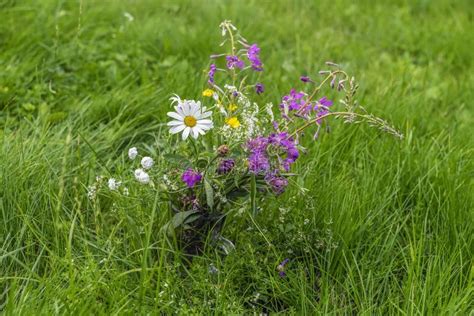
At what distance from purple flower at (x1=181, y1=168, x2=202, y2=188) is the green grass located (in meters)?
0.17

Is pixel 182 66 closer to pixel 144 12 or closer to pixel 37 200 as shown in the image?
pixel 144 12

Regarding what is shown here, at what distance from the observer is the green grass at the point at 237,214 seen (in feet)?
7.43

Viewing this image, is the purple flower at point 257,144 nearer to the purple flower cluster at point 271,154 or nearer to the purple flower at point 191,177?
the purple flower cluster at point 271,154

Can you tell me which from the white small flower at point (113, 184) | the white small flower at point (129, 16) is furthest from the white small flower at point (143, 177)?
the white small flower at point (129, 16)

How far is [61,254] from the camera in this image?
7.84 feet

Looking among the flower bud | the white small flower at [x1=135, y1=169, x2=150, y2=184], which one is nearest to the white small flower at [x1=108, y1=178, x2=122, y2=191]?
the white small flower at [x1=135, y1=169, x2=150, y2=184]

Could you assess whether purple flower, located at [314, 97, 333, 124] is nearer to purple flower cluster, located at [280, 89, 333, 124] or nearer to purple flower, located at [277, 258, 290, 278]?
purple flower cluster, located at [280, 89, 333, 124]

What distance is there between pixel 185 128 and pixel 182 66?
157cm

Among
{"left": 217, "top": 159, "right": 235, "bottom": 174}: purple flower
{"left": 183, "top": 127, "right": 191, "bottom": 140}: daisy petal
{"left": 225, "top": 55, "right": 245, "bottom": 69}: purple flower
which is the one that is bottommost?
{"left": 217, "top": 159, "right": 235, "bottom": 174}: purple flower

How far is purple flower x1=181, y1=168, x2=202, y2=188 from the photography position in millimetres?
2164

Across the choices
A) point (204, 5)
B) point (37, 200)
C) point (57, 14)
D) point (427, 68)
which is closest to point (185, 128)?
point (37, 200)

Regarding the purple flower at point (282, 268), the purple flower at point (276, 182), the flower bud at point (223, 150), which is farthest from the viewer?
the purple flower at point (282, 268)

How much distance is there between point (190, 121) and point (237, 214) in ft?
1.25

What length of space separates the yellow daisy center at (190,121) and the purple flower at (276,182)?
0.89 ft
